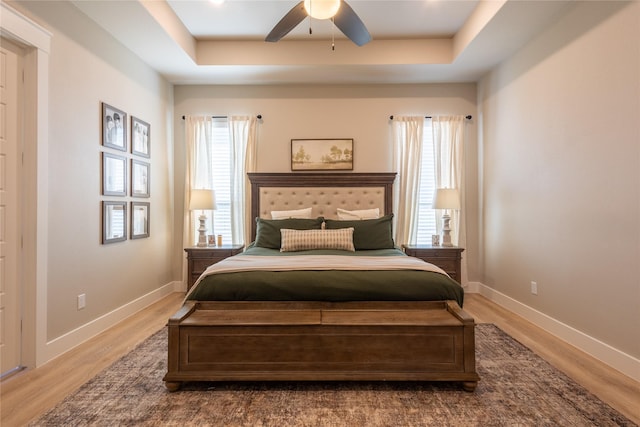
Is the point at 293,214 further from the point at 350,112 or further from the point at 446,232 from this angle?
the point at 446,232

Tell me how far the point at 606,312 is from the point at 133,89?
4790 mm

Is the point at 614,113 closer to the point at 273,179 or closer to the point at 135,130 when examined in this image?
the point at 273,179

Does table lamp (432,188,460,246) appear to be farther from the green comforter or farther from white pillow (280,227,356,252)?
the green comforter

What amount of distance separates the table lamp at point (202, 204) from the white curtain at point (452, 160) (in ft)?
9.69

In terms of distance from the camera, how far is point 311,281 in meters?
2.30

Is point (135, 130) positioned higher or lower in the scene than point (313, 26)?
lower

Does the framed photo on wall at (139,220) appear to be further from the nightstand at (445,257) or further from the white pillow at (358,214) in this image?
the nightstand at (445,257)

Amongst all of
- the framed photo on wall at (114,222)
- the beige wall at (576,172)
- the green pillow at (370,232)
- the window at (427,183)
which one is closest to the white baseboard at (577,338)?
the beige wall at (576,172)

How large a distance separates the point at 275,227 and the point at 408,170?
1.97 meters

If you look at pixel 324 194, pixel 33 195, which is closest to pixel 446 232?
pixel 324 194

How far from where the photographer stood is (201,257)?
4.04 meters

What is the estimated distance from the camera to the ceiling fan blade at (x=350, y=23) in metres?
2.43

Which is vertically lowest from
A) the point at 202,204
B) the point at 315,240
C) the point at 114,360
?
the point at 114,360

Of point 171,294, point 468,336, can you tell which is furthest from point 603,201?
point 171,294
